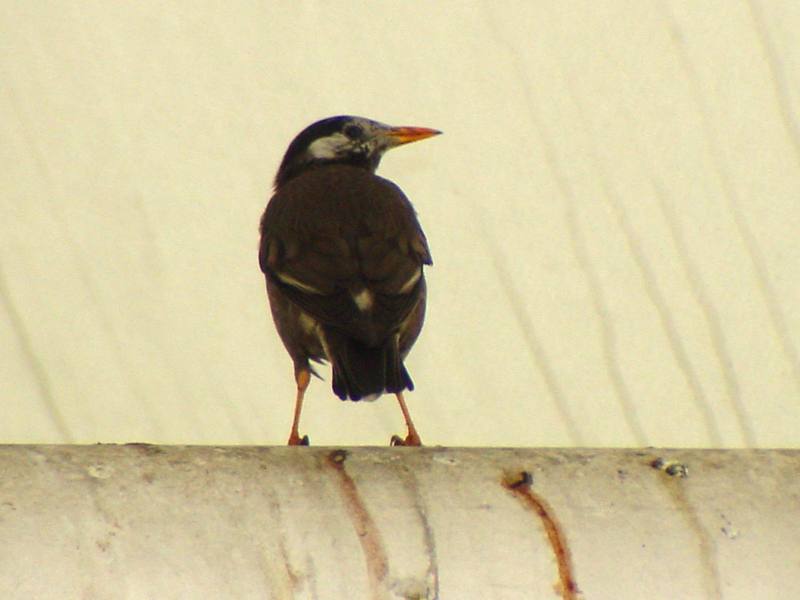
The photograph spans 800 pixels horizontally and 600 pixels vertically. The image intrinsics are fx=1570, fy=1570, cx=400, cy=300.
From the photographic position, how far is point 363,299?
132 inches

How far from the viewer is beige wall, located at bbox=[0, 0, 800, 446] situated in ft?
11.3

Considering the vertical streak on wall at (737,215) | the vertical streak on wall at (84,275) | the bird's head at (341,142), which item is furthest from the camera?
the bird's head at (341,142)

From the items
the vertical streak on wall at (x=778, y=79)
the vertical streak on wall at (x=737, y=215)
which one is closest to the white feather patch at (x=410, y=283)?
the vertical streak on wall at (x=737, y=215)

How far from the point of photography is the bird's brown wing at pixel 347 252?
132 inches

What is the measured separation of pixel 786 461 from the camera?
2426mm

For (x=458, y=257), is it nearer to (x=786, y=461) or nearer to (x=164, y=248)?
(x=164, y=248)

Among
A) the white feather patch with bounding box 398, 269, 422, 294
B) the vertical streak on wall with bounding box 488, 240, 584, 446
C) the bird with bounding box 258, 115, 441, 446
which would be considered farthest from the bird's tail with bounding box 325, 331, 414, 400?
the vertical streak on wall with bounding box 488, 240, 584, 446

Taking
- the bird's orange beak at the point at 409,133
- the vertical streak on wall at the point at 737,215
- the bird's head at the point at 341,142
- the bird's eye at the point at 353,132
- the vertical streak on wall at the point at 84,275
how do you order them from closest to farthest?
the vertical streak on wall at the point at 737,215 < the vertical streak on wall at the point at 84,275 < the bird's orange beak at the point at 409,133 < the bird's head at the point at 341,142 < the bird's eye at the point at 353,132

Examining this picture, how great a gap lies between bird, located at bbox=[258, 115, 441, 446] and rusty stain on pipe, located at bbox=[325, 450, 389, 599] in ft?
2.85

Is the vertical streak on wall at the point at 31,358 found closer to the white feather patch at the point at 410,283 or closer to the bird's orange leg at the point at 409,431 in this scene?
the bird's orange leg at the point at 409,431

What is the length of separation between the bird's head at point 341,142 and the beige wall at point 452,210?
0.21 ft

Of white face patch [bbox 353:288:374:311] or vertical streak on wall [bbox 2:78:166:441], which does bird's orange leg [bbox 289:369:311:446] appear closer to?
vertical streak on wall [bbox 2:78:166:441]

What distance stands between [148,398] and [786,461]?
1.89 metres

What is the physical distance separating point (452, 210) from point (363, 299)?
0.50 meters
